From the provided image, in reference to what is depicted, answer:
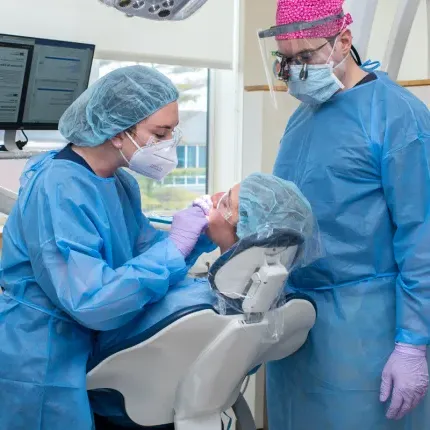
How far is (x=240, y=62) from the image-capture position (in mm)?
2828

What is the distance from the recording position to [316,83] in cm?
151

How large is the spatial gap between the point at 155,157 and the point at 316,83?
1.41 feet

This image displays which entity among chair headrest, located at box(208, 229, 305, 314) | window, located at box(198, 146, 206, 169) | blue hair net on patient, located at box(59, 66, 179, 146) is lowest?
window, located at box(198, 146, 206, 169)

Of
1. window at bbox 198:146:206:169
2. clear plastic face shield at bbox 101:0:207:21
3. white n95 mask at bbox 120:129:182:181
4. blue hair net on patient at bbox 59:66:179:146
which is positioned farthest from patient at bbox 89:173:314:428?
window at bbox 198:146:206:169

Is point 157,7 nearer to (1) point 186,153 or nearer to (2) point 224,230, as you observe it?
(2) point 224,230

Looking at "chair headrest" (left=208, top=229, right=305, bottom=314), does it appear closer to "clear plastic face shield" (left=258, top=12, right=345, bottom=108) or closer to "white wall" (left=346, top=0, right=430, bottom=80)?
"clear plastic face shield" (left=258, top=12, right=345, bottom=108)

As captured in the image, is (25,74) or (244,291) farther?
(25,74)

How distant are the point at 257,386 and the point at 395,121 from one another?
160 cm

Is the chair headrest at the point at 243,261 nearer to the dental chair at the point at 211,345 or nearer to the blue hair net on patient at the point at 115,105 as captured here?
the dental chair at the point at 211,345

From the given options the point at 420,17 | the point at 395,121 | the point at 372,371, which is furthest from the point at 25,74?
the point at 420,17

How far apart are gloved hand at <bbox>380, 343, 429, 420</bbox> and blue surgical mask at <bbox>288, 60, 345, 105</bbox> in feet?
2.05

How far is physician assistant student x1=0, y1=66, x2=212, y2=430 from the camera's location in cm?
124

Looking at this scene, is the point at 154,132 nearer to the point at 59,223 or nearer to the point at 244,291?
the point at 59,223

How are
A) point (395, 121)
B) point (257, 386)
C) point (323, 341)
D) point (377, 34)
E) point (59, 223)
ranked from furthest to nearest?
point (377, 34)
point (257, 386)
point (323, 341)
point (395, 121)
point (59, 223)
